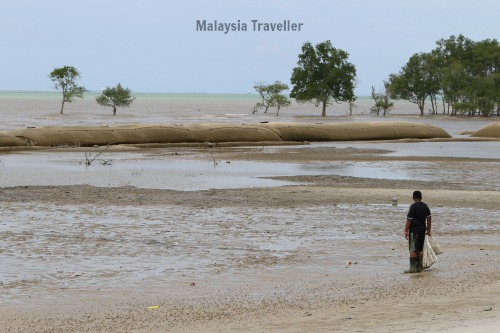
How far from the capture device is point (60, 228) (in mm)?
13609

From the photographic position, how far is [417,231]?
10.3 metres

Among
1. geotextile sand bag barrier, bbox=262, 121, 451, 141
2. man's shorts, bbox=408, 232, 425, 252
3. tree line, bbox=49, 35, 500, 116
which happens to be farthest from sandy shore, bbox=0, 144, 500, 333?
tree line, bbox=49, 35, 500, 116

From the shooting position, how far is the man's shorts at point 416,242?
10.3m

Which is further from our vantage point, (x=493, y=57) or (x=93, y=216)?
(x=493, y=57)

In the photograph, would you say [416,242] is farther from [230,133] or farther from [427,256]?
[230,133]

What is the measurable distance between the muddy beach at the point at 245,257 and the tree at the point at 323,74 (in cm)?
6403

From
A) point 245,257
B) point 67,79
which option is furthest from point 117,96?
point 245,257

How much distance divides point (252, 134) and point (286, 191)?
61.8 ft

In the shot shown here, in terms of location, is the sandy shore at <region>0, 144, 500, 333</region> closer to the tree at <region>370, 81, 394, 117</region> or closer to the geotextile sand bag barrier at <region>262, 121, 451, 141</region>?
the geotextile sand bag barrier at <region>262, 121, 451, 141</region>

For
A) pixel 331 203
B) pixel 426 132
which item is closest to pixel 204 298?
pixel 331 203

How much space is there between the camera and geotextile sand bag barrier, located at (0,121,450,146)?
111ft

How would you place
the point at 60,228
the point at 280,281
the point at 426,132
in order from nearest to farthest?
1. the point at 280,281
2. the point at 60,228
3. the point at 426,132

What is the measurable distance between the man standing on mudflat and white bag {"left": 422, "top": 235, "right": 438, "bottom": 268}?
0.05 metres

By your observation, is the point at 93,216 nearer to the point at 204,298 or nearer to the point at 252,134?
the point at 204,298
